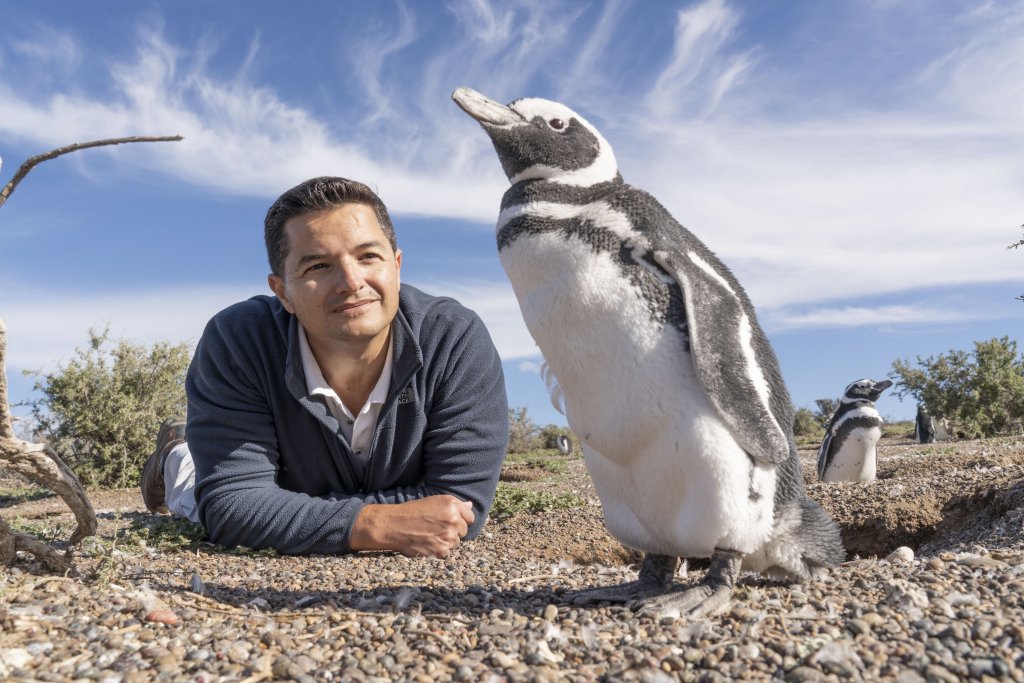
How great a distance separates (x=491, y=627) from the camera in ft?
7.51

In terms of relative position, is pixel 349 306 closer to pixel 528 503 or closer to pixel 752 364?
pixel 752 364

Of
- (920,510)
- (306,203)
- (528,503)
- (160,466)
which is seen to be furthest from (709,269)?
(160,466)

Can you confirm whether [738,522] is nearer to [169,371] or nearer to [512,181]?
[512,181]

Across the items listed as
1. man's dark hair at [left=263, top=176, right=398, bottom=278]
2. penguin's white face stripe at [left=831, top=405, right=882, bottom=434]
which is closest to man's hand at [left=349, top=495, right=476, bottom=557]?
man's dark hair at [left=263, top=176, right=398, bottom=278]

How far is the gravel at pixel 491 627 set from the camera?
197 cm

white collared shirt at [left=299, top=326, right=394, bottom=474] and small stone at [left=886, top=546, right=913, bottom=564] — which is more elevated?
white collared shirt at [left=299, top=326, right=394, bottom=474]

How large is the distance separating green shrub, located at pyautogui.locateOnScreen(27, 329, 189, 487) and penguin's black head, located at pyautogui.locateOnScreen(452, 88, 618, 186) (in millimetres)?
10331

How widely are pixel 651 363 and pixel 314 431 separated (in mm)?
2469

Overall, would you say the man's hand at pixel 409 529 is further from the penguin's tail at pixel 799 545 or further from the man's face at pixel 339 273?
the penguin's tail at pixel 799 545

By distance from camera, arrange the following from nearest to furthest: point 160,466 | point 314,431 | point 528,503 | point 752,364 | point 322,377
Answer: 1. point 752,364
2. point 322,377
3. point 314,431
4. point 528,503
5. point 160,466

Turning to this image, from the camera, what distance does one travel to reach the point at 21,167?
2.20 m

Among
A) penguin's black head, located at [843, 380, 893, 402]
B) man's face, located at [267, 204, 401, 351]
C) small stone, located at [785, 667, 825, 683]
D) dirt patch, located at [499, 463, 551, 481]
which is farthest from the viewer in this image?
dirt patch, located at [499, 463, 551, 481]

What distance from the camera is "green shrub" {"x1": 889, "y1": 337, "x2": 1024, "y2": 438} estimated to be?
1744 centimetres

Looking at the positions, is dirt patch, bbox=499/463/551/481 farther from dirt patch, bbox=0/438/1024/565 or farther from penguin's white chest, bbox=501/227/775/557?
penguin's white chest, bbox=501/227/775/557
